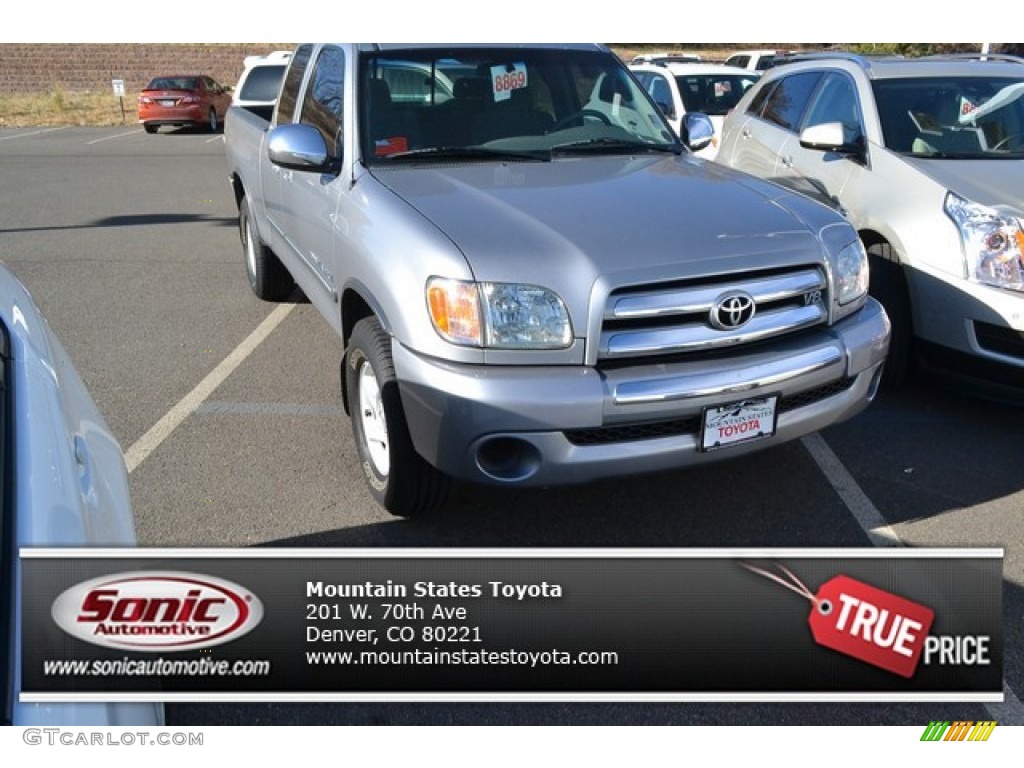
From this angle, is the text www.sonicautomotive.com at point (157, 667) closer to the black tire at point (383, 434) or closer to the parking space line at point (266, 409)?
the black tire at point (383, 434)

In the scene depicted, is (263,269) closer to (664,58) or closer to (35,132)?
(664,58)

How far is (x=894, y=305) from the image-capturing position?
4934 mm

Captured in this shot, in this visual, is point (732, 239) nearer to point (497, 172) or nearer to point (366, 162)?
point (497, 172)

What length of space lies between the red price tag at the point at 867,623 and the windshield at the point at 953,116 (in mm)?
3258

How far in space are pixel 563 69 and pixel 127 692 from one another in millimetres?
3714

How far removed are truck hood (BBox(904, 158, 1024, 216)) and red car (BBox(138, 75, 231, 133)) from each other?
21.2 metres

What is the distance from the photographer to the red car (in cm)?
2305

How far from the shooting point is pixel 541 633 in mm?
2818

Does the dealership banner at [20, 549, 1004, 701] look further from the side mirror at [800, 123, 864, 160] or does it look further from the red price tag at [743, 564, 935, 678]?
the side mirror at [800, 123, 864, 160]

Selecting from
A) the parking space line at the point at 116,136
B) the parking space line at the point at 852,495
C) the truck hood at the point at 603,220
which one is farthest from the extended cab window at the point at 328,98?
the parking space line at the point at 116,136

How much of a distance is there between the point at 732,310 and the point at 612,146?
1.51 metres

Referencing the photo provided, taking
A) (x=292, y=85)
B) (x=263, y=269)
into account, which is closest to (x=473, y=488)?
(x=292, y=85)

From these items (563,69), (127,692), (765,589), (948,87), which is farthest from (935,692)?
(948,87)

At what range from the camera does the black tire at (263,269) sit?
21.7 ft
